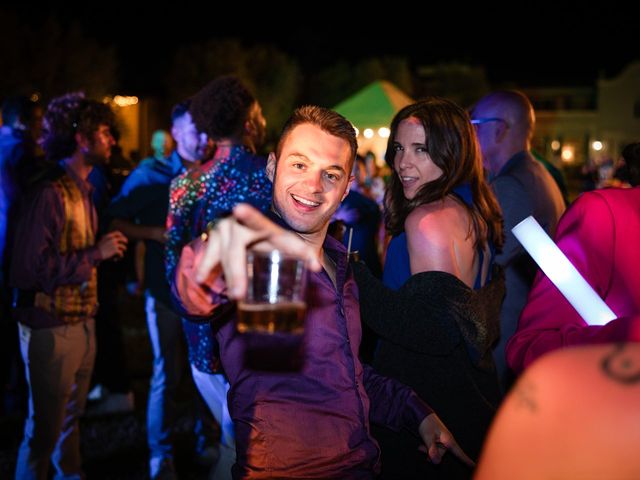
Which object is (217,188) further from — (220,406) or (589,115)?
(589,115)

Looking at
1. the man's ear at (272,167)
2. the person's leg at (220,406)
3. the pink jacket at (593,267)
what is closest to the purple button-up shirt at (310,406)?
the man's ear at (272,167)

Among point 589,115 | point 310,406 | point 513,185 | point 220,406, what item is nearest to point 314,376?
point 310,406

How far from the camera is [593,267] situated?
185 centimetres

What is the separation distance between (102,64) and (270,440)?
3395 cm

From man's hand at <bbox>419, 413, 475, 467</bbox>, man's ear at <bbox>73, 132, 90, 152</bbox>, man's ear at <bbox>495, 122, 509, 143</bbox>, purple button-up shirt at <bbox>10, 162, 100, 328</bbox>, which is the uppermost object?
man's ear at <bbox>495, 122, 509, 143</bbox>

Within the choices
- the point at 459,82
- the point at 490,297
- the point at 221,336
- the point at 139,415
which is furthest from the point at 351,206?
the point at 459,82

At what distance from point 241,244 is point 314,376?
33.9 inches

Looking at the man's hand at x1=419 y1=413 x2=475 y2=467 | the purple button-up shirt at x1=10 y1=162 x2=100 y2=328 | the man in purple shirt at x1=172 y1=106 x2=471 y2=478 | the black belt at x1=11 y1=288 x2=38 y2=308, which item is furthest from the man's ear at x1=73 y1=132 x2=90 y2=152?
the man's hand at x1=419 y1=413 x2=475 y2=467

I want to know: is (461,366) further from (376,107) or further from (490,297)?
(376,107)

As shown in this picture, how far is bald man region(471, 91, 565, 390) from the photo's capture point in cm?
403

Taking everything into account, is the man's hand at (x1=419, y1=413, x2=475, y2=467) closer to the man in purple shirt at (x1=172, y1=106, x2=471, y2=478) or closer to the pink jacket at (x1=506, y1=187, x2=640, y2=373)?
the man in purple shirt at (x1=172, y1=106, x2=471, y2=478)

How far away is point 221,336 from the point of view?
1973 mm

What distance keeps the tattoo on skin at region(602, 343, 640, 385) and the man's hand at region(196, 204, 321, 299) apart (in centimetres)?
52

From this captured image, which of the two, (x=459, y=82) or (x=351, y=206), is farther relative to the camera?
(x=459, y=82)
